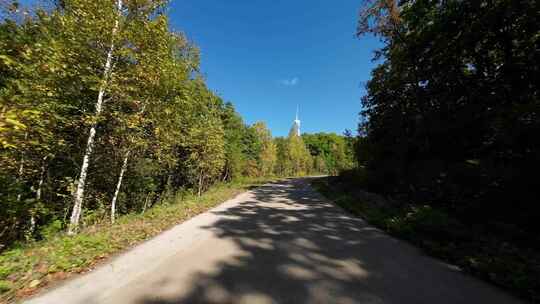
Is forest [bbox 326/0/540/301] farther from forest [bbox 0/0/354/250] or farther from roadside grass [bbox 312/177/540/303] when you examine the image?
forest [bbox 0/0/354/250]

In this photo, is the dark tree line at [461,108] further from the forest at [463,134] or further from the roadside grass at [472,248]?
the roadside grass at [472,248]

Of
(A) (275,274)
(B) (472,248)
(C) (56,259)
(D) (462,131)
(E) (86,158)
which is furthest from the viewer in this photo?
(D) (462,131)

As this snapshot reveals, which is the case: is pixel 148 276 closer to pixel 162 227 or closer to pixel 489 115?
pixel 162 227

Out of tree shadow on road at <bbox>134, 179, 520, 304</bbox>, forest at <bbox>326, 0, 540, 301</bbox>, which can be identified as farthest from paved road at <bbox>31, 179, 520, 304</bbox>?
forest at <bbox>326, 0, 540, 301</bbox>

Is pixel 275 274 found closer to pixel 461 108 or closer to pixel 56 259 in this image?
pixel 56 259

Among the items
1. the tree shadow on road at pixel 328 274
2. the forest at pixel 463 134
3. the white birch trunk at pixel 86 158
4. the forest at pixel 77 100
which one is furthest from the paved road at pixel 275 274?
the white birch trunk at pixel 86 158

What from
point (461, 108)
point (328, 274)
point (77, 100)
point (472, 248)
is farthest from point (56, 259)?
point (461, 108)

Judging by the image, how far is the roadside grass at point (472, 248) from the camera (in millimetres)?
2861

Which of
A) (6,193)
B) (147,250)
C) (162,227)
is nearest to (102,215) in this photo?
(6,193)

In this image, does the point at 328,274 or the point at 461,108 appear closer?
the point at 328,274

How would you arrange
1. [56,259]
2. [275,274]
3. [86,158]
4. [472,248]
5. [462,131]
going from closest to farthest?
[275,274], [56,259], [472,248], [86,158], [462,131]

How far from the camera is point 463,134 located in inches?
305

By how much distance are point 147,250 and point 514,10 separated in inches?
462

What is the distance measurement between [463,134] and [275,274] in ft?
29.9
